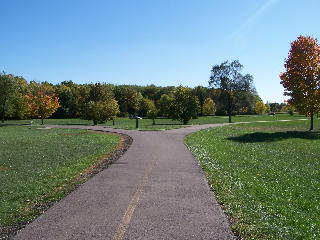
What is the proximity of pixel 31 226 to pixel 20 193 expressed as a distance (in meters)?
3.77

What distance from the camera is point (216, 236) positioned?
24.5 feet

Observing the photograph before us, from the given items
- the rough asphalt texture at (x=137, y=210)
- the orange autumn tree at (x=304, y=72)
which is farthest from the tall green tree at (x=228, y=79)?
the rough asphalt texture at (x=137, y=210)

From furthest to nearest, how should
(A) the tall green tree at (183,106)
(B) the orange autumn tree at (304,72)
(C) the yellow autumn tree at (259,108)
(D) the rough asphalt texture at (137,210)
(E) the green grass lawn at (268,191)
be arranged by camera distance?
(C) the yellow autumn tree at (259,108) → (A) the tall green tree at (183,106) → (B) the orange autumn tree at (304,72) → (E) the green grass lawn at (268,191) → (D) the rough asphalt texture at (137,210)

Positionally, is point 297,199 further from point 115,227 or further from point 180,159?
point 180,159

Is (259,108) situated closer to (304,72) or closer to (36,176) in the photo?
(304,72)

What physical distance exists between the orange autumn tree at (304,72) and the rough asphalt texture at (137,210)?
30.1m

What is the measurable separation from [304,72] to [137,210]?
36408mm

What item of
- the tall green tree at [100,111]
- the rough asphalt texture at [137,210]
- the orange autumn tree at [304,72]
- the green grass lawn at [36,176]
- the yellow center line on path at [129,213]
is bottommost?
the green grass lawn at [36,176]

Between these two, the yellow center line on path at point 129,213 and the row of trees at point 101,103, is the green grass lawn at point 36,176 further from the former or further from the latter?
the row of trees at point 101,103

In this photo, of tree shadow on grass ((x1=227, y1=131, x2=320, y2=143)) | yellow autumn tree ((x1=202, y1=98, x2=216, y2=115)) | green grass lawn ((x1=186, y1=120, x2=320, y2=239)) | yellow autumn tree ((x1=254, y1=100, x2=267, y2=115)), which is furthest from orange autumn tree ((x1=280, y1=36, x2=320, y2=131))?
yellow autumn tree ((x1=254, y1=100, x2=267, y2=115))

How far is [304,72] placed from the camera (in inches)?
1618

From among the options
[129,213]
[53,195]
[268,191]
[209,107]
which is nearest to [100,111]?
[53,195]

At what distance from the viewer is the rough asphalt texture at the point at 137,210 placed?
25.1 feet

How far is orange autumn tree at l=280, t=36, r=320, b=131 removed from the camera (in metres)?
40.7
